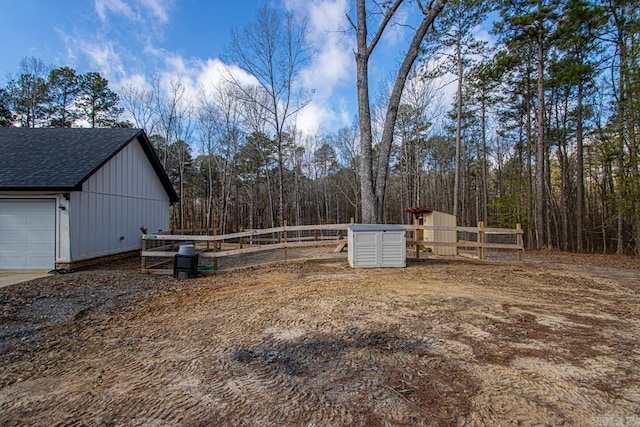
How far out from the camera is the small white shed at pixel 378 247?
24.1 feet

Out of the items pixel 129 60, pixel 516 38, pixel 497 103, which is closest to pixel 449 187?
pixel 497 103

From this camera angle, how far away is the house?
8.41 m

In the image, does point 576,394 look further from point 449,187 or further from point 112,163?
point 449,187

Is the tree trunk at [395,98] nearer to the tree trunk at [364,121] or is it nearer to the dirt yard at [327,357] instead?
the tree trunk at [364,121]

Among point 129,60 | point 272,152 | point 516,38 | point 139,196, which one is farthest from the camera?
point 272,152

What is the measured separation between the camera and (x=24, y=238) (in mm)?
8461

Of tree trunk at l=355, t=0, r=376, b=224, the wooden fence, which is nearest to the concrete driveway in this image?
the wooden fence

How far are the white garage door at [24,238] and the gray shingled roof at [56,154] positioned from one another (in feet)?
2.33

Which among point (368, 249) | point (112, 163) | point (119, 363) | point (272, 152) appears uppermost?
point (272, 152)

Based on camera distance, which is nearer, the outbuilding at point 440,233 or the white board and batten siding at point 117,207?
the white board and batten siding at point 117,207

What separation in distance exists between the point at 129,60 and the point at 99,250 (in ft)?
45.1

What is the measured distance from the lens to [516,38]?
542 inches

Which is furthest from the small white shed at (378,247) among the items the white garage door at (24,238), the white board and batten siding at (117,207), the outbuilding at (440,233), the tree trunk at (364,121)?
the white garage door at (24,238)

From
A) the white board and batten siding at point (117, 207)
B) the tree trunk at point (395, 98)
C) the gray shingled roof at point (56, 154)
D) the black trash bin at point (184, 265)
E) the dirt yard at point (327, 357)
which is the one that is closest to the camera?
the dirt yard at point (327, 357)
